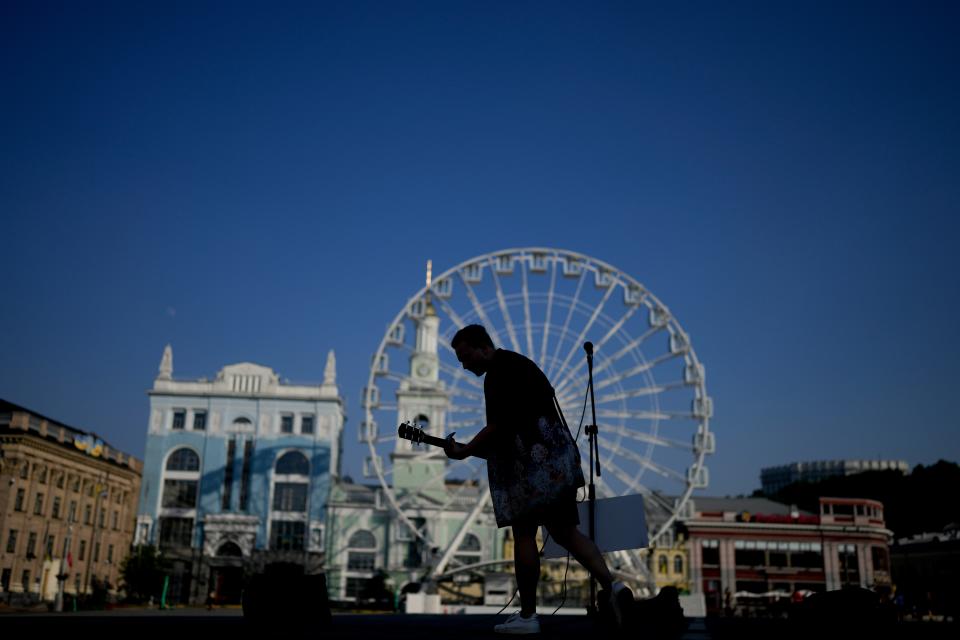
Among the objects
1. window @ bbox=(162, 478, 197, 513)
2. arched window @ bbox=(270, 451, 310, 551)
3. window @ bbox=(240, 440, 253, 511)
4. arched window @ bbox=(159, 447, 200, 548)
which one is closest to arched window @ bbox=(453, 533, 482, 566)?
arched window @ bbox=(270, 451, 310, 551)

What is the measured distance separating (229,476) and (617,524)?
6096 centimetres

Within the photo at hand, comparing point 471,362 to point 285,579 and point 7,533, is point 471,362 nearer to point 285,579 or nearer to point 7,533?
point 285,579

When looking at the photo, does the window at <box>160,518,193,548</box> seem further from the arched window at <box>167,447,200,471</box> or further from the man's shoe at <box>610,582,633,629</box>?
the man's shoe at <box>610,582,633,629</box>

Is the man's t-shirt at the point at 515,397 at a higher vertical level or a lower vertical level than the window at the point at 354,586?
higher

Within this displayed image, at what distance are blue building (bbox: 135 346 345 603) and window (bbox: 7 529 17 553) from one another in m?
12.9

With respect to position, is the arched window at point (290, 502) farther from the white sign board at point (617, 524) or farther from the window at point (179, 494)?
the white sign board at point (617, 524)

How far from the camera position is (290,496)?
6412 cm

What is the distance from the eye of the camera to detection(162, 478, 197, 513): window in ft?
207

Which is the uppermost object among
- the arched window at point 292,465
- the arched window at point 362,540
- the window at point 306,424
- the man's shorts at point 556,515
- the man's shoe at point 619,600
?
the window at point 306,424

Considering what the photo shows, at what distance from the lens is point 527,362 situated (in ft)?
18.2

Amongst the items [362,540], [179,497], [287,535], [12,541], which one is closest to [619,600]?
[12,541]

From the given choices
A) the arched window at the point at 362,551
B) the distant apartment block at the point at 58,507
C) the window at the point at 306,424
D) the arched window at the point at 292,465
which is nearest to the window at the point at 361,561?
the arched window at the point at 362,551

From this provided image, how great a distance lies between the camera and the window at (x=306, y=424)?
215ft

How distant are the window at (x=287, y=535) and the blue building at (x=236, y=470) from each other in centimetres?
7
